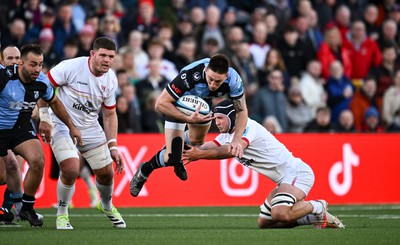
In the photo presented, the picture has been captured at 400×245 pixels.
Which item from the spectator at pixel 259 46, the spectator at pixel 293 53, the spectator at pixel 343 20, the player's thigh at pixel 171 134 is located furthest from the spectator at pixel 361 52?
the player's thigh at pixel 171 134

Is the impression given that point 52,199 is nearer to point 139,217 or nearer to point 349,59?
point 139,217

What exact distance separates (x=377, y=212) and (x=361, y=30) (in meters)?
8.17

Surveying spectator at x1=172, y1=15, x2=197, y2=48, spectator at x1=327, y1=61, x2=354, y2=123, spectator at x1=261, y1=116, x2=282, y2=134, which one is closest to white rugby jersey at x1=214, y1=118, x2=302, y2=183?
spectator at x1=261, y1=116, x2=282, y2=134

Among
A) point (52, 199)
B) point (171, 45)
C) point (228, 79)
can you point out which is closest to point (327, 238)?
point (228, 79)

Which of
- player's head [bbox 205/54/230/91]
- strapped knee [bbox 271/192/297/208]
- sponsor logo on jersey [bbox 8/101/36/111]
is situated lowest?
strapped knee [bbox 271/192/297/208]

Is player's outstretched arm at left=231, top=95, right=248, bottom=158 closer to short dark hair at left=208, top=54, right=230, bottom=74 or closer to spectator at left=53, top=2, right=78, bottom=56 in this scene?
short dark hair at left=208, top=54, right=230, bottom=74

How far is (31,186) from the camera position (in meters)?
Result: 12.1

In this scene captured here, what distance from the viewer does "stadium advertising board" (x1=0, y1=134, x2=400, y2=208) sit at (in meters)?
17.7

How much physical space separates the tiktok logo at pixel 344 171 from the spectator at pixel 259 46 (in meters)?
3.40

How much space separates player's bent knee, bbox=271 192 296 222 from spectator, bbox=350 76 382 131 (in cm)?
992

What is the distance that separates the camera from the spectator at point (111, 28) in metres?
19.5

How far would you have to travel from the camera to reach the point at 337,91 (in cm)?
2161

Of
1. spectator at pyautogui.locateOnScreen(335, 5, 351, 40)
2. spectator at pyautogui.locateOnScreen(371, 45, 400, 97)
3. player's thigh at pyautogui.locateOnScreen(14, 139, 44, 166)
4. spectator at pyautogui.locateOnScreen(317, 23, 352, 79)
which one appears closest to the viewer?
player's thigh at pyautogui.locateOnScreen(14, 139, 44, 166)

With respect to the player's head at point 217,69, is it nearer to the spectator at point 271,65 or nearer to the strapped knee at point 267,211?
the strapped knee at point 267,211
